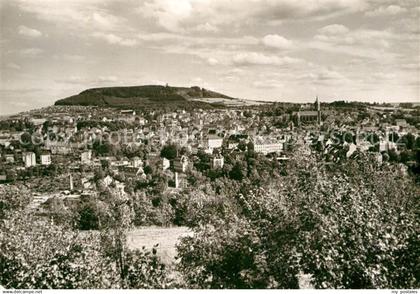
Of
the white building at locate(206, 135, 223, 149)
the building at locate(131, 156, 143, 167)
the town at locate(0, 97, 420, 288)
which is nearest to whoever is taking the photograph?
the town at locate(0, 97, 420, 288)

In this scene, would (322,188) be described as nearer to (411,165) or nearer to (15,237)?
(15,237)

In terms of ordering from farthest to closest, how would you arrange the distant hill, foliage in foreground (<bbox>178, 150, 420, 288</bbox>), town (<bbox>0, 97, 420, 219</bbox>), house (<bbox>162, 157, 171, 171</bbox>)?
house (<bbox>162, 157, 171, 171</bbox>)
the distant hill
town (<bbox>0, 97, 420, 219</bbox>)
foliage in foreground (<bbox>178, 150, 420, 288</bbox>)

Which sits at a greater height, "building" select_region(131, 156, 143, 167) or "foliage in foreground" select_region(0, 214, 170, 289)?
"foliage in foreground" select_region(0, 214, 170, 289)

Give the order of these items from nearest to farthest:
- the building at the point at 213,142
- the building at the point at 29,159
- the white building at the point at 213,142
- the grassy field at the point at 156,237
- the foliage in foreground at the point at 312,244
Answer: the foliage in foreground at the point at 312,244 → the grassy field at the point at 156,237 → the building at the point at 29,159 → the building at the point at 213,142 → the white building at the point at 213,142

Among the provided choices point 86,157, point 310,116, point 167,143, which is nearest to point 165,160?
point 167,143

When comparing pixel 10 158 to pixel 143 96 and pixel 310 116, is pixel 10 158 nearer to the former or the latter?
pixel 143 96

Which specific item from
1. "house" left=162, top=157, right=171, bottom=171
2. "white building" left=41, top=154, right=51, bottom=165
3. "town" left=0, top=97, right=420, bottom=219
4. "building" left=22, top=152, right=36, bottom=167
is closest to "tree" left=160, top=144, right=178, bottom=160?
"town" left=0, top=97, right=420, bottom=219

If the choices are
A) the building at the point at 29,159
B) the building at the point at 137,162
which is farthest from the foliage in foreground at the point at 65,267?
the building at the point at 137,162

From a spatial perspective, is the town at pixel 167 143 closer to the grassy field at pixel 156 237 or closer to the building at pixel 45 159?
the building at pixel 45 159

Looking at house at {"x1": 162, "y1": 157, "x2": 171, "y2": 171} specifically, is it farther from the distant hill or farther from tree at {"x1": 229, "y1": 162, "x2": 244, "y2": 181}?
tree at {"x1": 229, "y1": 162, "x2": 244, "y2": 181}
